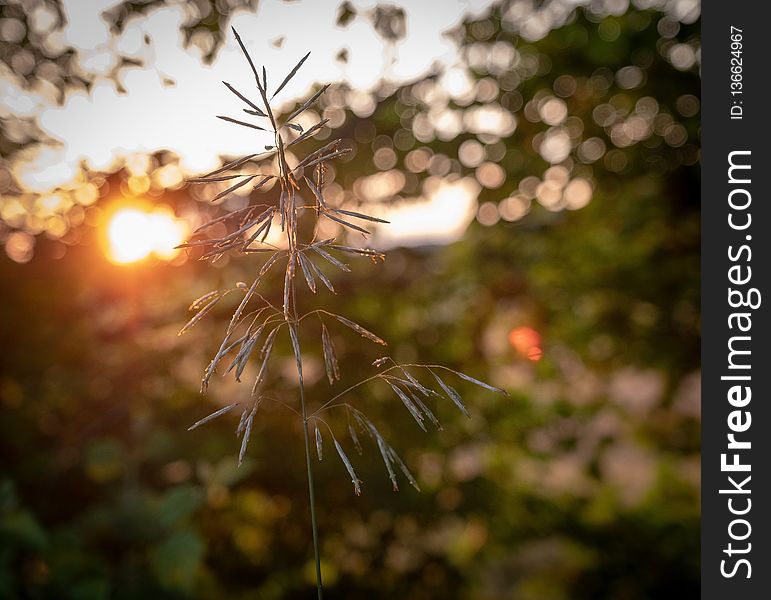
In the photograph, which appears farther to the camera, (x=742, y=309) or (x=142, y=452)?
(x=142, y=452)

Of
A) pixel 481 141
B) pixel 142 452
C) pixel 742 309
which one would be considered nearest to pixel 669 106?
pixel 481 141

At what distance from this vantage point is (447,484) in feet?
8.64

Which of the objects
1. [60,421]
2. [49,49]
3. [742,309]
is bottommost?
[60,421]

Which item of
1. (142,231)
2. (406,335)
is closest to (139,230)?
(142,231)

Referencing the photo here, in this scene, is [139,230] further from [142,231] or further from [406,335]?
[406,335]

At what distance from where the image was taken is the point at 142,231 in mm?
1956

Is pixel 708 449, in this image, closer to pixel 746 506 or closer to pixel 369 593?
pixel 746 506

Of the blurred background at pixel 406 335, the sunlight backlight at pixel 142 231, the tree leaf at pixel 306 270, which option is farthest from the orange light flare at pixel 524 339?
the tree leaf at pixel 306 270

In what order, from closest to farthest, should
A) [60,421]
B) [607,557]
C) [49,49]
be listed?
1. [49,49]
2. [60,421]
3. [607,557]

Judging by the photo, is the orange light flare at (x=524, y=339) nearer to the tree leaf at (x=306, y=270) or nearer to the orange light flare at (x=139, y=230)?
the orange light flare at (x=139, y=230)

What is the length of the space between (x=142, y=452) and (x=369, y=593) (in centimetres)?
104

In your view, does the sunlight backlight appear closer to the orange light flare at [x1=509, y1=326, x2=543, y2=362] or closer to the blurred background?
the blurred background

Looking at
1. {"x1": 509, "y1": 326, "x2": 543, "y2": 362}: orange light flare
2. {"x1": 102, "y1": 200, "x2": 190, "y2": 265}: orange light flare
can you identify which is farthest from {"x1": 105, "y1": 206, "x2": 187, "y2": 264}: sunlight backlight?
{"x1": 509, "y1": 326, "x2": 543, "y2": 362}: orange light flare

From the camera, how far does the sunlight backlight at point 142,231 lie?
193 cm
